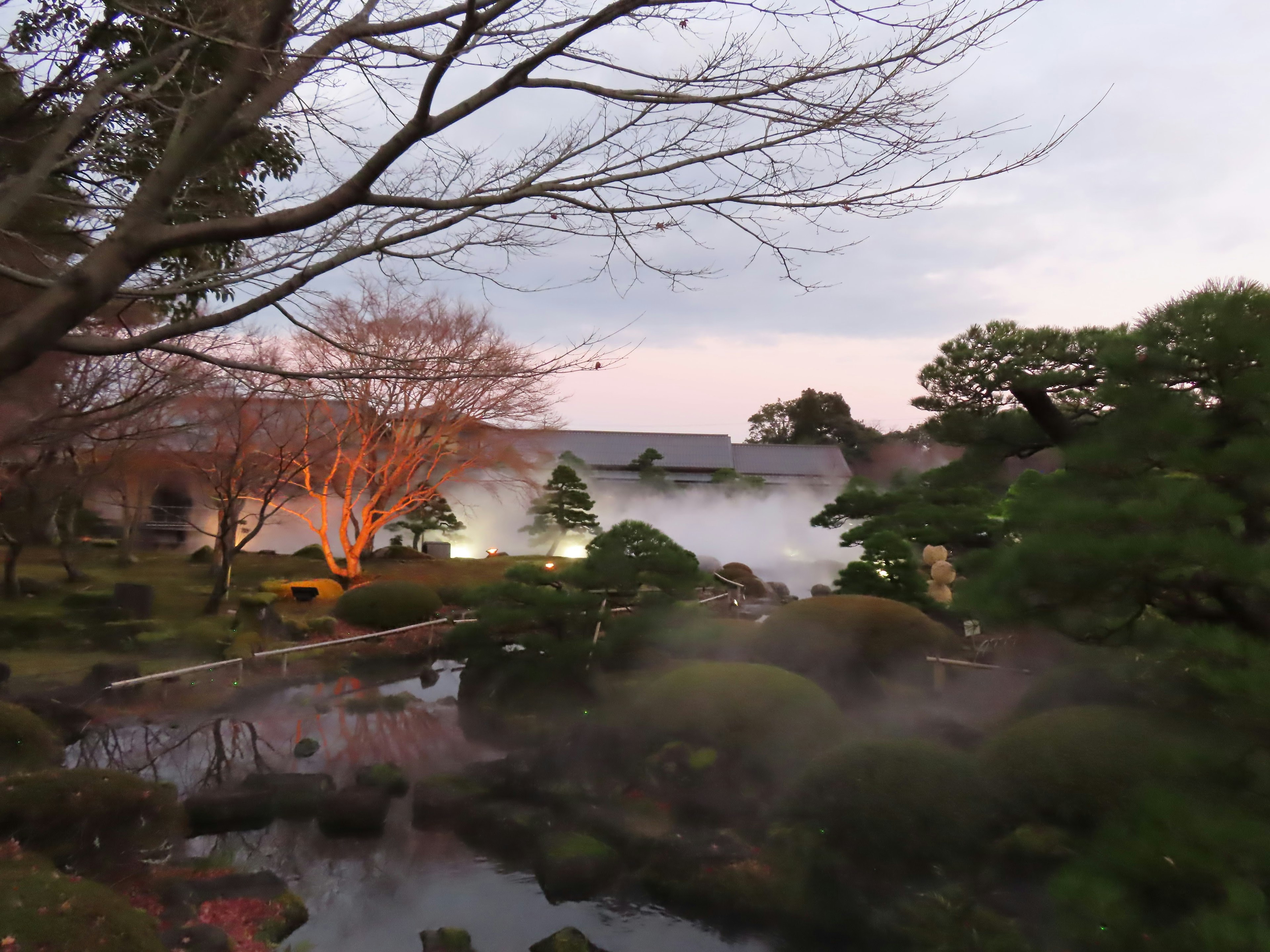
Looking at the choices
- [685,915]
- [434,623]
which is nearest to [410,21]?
[685,915]

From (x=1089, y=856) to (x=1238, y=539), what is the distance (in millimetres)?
1562

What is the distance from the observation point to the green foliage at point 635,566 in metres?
11.0

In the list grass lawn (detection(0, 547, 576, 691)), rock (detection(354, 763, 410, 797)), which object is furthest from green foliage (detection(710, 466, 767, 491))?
rock (detection(354, 763, 410, 797))

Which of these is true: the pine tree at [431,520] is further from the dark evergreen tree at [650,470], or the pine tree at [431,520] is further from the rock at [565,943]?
the rock at [565,943]

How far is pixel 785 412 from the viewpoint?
1770 inches

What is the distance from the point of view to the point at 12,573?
52.2ft

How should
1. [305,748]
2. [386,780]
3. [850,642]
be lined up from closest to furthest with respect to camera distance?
[386,780], [305,748], [850,642]

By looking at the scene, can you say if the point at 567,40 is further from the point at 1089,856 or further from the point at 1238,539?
the point at 1089,856

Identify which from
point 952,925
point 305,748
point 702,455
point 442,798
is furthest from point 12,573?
point 702,455

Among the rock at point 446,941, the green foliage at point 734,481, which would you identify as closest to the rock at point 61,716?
the rock at point 446,941

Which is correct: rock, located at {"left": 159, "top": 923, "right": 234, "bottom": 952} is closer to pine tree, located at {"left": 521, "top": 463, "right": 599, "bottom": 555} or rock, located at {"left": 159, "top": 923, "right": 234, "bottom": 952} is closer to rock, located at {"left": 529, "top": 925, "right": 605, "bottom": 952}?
rock, located at {"left": 529, "top": 925, "right": 605, "bottom": 952}

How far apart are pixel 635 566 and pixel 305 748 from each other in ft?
14.8

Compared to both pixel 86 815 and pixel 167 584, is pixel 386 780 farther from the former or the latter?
pixel 167 584

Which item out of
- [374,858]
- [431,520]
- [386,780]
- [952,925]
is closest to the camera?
[952,925]
